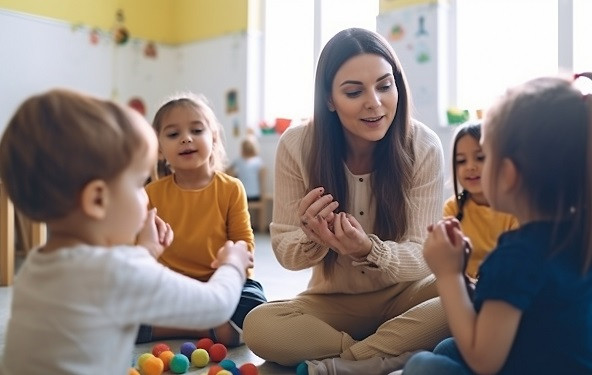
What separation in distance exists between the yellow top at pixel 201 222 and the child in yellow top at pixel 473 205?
618mm

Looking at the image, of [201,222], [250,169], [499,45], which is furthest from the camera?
[250,169]

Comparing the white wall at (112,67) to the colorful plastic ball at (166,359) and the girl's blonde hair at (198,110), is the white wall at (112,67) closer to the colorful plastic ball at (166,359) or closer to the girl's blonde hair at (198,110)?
the girl's blonde hair at (198,110)

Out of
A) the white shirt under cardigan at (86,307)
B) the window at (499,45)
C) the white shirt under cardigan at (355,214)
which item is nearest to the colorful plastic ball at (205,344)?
the white shirt under cardigan at (355,214)

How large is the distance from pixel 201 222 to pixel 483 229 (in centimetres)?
78

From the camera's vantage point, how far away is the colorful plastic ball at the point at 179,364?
135 centimetres

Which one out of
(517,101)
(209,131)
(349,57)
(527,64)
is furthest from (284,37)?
(517,101)

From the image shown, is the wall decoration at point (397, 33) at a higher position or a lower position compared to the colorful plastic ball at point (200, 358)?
higher

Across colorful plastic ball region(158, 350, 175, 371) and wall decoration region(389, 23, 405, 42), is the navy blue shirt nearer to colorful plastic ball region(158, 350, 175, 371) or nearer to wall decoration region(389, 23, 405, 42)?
colorful plastic ball region(158, 350, 175, 371)

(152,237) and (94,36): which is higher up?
(94,36)

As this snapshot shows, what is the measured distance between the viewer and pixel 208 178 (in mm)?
1780

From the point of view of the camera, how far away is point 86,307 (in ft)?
2.57

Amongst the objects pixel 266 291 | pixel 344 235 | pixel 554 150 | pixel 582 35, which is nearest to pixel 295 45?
pixel 582 35

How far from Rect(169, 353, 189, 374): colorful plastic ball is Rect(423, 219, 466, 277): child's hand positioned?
2.23 ft

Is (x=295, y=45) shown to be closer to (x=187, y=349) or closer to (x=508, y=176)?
(x=187, y=349)
